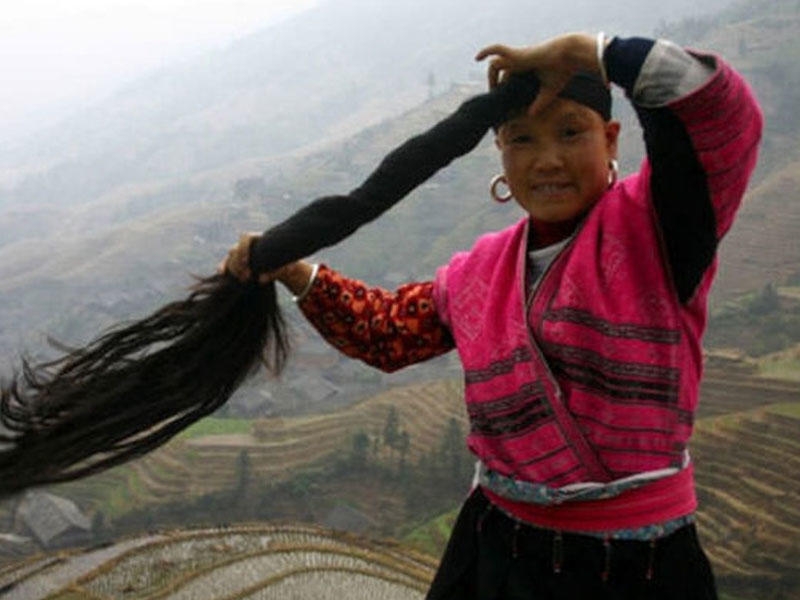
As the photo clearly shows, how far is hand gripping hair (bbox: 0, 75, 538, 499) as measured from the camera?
201 cm

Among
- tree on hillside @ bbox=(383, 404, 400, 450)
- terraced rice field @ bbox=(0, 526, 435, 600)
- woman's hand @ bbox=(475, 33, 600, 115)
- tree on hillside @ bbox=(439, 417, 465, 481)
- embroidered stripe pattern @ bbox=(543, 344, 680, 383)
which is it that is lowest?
tree on hillside @ bbox=(439, 417, 465, 481)

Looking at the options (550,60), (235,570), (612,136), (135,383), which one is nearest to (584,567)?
(612,136)

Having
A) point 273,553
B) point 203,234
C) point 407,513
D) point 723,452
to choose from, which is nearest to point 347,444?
point 407,513

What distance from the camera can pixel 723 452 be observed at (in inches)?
852

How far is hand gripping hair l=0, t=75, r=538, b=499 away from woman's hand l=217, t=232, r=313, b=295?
22mm

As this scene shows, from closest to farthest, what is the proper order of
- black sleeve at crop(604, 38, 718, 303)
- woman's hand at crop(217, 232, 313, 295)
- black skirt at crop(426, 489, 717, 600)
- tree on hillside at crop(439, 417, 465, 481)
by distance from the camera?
black sleeve at crop(604, 38, 718, 303) → black skirt at crop(426, 489, 717, 600) → woman's hand at crop(217, 232, 313, 295) → tree on hillside at crop(439, 417, 465, 481)

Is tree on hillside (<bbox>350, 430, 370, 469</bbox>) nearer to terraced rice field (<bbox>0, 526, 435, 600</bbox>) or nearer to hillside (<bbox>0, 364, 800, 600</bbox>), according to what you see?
hillside (<bbox>0, 364, 800, 600</bbox>)

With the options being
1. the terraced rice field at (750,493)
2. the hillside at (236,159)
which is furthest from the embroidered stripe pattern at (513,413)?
the hillside at (236,159)

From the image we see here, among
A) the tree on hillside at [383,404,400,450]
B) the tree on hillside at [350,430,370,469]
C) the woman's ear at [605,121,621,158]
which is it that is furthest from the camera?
the tree on hillside at [383,404,400,450]

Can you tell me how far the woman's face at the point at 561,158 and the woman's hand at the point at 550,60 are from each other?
32mm

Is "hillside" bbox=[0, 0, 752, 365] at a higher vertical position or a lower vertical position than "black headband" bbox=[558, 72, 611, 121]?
lower

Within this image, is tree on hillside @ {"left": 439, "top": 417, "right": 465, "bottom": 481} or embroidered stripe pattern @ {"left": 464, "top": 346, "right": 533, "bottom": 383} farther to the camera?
tree on hillside @ {"left": 439, "top": 417, "right": 465, "bottom": 481}

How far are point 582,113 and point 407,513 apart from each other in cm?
2724

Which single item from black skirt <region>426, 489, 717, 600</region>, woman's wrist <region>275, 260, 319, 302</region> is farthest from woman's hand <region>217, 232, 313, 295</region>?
black skirt <region>426, 489, 717, 600</region>
